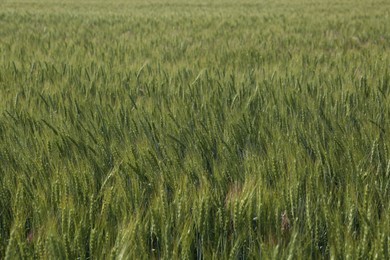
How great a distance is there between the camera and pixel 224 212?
0.92m

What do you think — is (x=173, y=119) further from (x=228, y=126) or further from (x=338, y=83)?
(x=338, y=83)

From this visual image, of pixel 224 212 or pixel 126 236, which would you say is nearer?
pixel 126 236

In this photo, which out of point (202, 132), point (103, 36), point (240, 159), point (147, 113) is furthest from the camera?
point (103, 36)

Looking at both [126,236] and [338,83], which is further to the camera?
[338,83]

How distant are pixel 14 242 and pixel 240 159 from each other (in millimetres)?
625

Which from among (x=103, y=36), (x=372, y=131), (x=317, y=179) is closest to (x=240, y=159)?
(x=317, y=179)

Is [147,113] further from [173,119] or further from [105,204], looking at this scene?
[105,204]

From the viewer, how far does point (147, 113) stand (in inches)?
61.6

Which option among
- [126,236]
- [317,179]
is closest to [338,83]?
[317,179]

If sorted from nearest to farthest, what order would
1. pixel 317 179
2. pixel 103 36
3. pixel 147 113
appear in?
pixel 317 179 < pixel 147 113 < pixel 103 36

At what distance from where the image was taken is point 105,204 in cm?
91

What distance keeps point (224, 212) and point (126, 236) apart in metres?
0.23

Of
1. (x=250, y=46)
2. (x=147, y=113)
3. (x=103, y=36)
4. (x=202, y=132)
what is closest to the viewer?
(x=202, y=132)

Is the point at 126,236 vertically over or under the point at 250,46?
over
